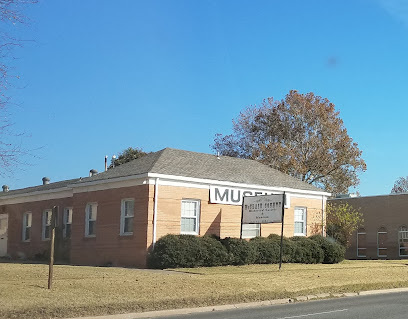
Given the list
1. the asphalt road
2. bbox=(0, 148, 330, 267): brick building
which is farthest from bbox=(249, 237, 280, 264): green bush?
the asphalt road

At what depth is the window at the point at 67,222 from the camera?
31.1 meters

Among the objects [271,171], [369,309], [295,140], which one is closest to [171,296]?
[369,309]

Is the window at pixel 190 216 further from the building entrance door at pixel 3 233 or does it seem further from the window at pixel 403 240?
the window at pixel 403 240

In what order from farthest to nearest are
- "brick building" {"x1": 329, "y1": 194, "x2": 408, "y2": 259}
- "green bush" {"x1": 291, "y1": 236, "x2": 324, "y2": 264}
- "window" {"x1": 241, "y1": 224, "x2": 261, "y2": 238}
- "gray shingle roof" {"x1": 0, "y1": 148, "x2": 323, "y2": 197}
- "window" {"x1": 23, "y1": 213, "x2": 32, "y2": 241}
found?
"brick building" {"x1": 329, "y1": 194, "x2": 408, "y2": 259} → "window" {"x1": 23, "y1": 213, "x2": 32, "y2": 241} → "window" {"x1": 241, "y1": 224, "x2": 261, "y2": 238} → "green bush" {"x1": 291, "y1": 236, "x2": 324, "y2": 264} → "gray shingle roof" {"x1": 0, "y1": 148, "x2": 323, "y2": 197}

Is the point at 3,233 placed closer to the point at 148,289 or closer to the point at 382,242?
the point at 148,289

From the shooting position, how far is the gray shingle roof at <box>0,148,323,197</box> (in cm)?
2619

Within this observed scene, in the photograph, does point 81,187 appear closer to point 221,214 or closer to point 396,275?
point 221,214

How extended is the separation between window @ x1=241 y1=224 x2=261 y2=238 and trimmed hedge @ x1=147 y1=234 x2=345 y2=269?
702 millimetres

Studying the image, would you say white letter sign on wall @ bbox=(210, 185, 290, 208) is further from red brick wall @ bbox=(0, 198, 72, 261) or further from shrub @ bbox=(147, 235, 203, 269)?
red brick wall @ bbox=(0, 198, 72, 261)

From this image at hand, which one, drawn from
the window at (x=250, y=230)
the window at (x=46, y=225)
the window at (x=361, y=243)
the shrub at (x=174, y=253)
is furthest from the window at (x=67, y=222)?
the window at (x=361, y=243)

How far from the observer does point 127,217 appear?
25844mm

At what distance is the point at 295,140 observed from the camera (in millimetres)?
50688

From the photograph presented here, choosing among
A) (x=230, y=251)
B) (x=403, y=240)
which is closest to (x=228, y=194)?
(x=230, y=251)

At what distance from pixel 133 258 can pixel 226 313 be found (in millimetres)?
12243
